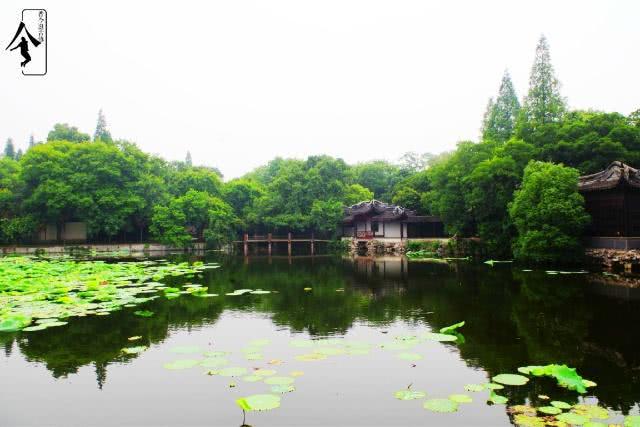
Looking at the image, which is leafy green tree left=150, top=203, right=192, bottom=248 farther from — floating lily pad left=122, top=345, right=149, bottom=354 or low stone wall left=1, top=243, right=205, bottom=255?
floating lily pad left=122, top=345, right=149, bottom=354

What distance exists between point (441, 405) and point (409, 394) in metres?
0.52

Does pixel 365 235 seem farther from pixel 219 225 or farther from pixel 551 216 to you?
pixel 551 216

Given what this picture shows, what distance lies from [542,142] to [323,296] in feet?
66.1

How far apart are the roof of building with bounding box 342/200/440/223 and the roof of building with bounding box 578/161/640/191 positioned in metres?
14.7

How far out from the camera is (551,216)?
68.1 feet

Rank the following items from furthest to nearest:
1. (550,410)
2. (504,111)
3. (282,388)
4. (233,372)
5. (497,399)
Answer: (504,111)
(233,372)
(282,388)
(497,399)
(550,410)

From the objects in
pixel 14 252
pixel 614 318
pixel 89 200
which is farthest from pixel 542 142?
pixel 14 252

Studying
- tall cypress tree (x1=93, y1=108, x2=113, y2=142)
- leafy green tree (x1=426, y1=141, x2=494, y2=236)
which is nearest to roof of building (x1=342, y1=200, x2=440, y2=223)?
leafy green tree (x1=426, y1=141, x2=494, y2=236)

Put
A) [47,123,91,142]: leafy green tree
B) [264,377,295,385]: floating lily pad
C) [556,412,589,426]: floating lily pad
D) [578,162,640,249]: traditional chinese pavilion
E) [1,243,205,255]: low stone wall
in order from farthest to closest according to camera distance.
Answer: [47,123,91,142]: leafy green tree, [1,243,205,255]: low stone wall, [578,162,640,249]: traditional chinese pavilion, [264,377,295,385]: floating lily pad, [556,412,589,426]: floating lily pad

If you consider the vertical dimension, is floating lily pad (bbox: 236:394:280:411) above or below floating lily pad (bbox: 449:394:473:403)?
above

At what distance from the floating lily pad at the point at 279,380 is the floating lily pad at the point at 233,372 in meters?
0.47

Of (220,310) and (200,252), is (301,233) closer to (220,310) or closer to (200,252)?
(200,252)

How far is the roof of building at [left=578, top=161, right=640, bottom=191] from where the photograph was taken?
2005 centimetres

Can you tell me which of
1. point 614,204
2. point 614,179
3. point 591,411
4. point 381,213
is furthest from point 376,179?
point 591,411
